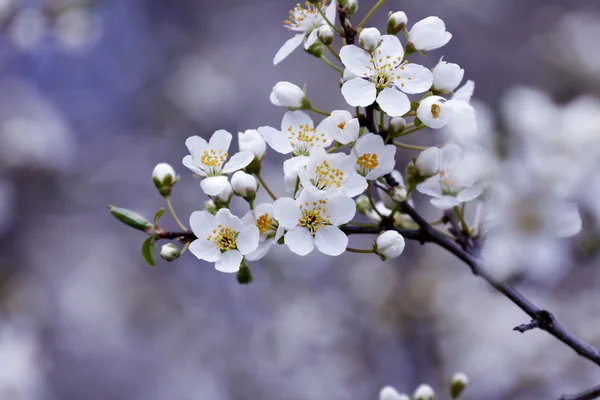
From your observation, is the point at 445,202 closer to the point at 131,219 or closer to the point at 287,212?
the point at 287,212

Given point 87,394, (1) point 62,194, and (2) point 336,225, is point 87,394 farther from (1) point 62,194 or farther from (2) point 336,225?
(2) point 336,225

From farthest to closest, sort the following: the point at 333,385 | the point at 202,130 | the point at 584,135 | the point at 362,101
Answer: the point at 202,130
the point at 333,385
the point at 584,135
the point at 362,101

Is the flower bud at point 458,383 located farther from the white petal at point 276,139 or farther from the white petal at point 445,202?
the white petal at point 276,139

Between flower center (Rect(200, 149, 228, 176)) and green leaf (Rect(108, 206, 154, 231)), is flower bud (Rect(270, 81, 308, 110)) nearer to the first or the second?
flower center (Rect(200, 149, 228, 176))

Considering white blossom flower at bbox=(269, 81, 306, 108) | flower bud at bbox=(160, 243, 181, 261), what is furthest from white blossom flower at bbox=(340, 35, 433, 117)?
flower bud at bbox=(160, 243, 181, 261)

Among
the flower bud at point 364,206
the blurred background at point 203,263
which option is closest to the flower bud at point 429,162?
the flower bud at point 364,206

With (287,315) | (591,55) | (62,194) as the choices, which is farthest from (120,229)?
(591,55)

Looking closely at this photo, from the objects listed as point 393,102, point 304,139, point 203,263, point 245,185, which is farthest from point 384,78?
point 203,263
